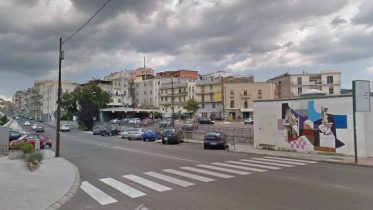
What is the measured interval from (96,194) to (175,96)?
111537 millimetres

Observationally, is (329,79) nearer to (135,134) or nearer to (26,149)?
(135,134)

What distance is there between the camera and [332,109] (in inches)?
876

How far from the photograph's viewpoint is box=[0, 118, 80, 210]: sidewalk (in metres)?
9.59

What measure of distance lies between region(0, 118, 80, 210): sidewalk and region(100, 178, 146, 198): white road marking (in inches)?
44.9

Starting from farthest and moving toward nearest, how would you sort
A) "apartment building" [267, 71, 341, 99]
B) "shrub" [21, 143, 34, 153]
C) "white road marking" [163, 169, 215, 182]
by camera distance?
"apartment building" [267, 71, 341, 99] → "shrub" [21, 143, 34, 153] → "white road marking" [163, 169, 215, 182]

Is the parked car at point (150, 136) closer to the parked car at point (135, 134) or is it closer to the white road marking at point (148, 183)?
the parked car at point (135, 134)

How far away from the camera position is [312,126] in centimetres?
2350

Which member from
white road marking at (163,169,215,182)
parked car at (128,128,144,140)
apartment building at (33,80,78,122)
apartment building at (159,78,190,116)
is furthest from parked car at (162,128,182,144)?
apartment building at (33,80,78,122)

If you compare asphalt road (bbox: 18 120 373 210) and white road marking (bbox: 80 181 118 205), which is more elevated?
asphalt road (bbox: 18 120 373 210)

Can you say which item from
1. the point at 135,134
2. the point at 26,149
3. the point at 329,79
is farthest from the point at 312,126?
the point at 329,79

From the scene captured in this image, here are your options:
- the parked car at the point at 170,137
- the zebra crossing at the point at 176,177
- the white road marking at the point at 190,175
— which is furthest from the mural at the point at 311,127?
the parked car at the point at 170,137

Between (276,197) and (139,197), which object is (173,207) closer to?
(139,197)

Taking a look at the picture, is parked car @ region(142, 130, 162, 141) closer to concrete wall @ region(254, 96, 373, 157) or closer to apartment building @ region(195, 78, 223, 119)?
concrete wall @ region(254, 96, 373, 157)

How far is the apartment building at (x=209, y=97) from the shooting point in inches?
4316
